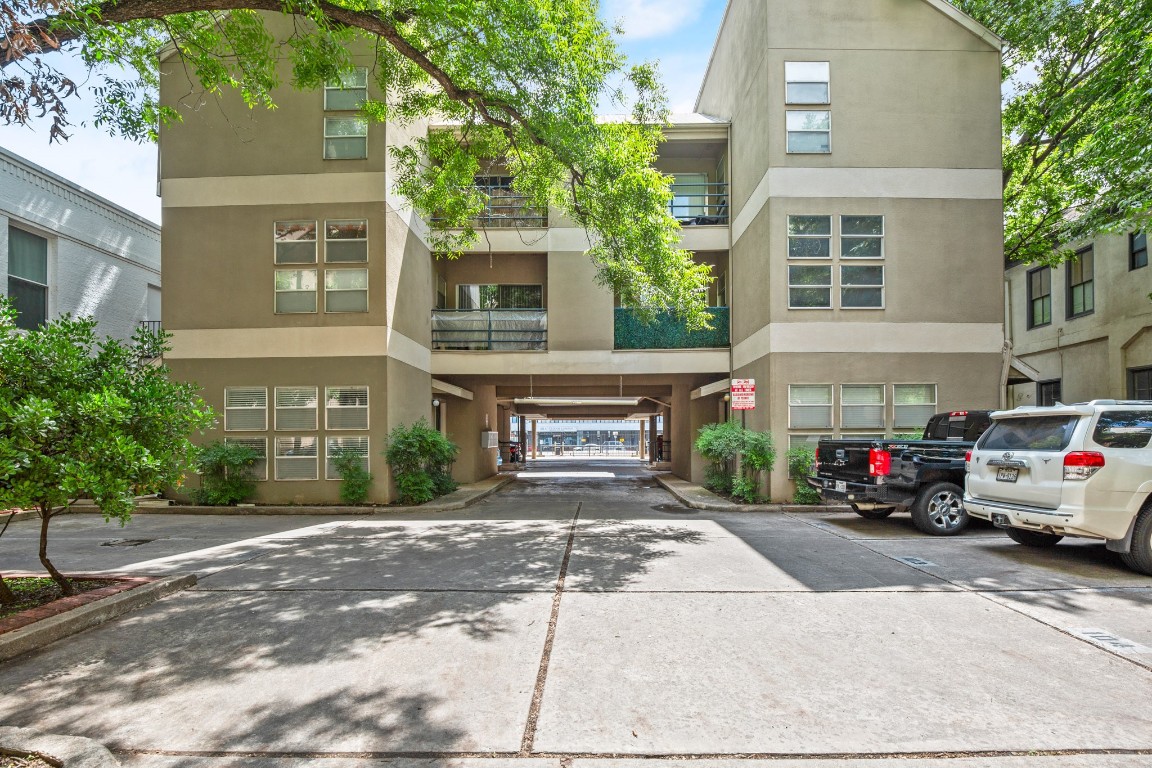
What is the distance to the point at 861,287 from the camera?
1358cm

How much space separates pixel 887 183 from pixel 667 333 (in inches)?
248

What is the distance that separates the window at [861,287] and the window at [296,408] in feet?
39.5

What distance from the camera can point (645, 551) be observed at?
27.2 ft

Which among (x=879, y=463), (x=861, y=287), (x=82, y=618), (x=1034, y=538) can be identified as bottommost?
(x=1034, y=538)

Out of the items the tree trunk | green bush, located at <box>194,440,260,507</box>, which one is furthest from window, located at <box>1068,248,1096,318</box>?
the tree trunk

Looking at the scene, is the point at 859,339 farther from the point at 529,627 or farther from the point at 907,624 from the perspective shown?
the point at 529,627

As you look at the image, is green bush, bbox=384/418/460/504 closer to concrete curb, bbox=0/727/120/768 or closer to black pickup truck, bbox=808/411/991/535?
black pickup truck, bbox=808/411/991/535

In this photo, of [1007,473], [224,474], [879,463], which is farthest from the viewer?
[224,474]

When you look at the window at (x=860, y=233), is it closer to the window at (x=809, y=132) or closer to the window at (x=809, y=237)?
the window at (x=809, y=237)

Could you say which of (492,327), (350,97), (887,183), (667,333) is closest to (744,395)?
(667,333)

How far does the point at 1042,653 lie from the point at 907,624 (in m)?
0.91

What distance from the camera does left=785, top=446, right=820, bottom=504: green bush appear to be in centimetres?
1287

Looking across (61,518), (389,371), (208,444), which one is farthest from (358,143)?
(61,518)

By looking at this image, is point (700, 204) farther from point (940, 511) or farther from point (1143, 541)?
point (1143, 541)
